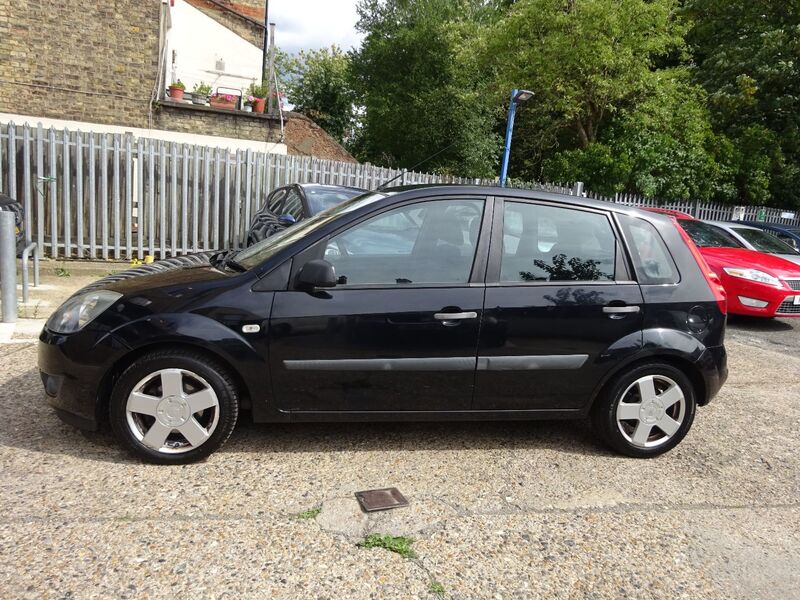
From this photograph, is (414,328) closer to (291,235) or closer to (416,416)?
(416,416)

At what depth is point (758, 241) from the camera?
979cm

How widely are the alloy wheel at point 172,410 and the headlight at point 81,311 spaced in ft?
1.57

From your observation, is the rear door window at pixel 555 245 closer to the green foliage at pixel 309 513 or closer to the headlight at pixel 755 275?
the green foliage at pixel 309 513

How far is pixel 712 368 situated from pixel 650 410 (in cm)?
48

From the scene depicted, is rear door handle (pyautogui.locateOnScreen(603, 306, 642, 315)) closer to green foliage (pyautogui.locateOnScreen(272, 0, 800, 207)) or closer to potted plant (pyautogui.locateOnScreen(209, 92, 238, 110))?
potted plant (pyautogui.locateOnScreen(209, 92, 238, 110))

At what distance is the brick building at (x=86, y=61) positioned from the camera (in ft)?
39.9

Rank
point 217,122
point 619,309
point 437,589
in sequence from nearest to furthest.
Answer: point 437,589 < point 619,309 < point 217,122

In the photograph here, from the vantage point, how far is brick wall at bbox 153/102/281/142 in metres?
13.3

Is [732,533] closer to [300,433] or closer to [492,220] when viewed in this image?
[492,220]

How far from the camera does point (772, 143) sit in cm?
2022

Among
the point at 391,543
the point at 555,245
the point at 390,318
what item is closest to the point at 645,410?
the point at 555,245

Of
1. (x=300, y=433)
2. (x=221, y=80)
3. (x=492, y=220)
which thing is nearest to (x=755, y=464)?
(x=492, y=220)

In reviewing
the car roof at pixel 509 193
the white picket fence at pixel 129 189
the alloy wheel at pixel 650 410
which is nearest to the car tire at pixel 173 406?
the car roof at pixel 509 193

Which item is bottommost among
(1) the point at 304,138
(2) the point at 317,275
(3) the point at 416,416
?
(3) the point at 416,416
